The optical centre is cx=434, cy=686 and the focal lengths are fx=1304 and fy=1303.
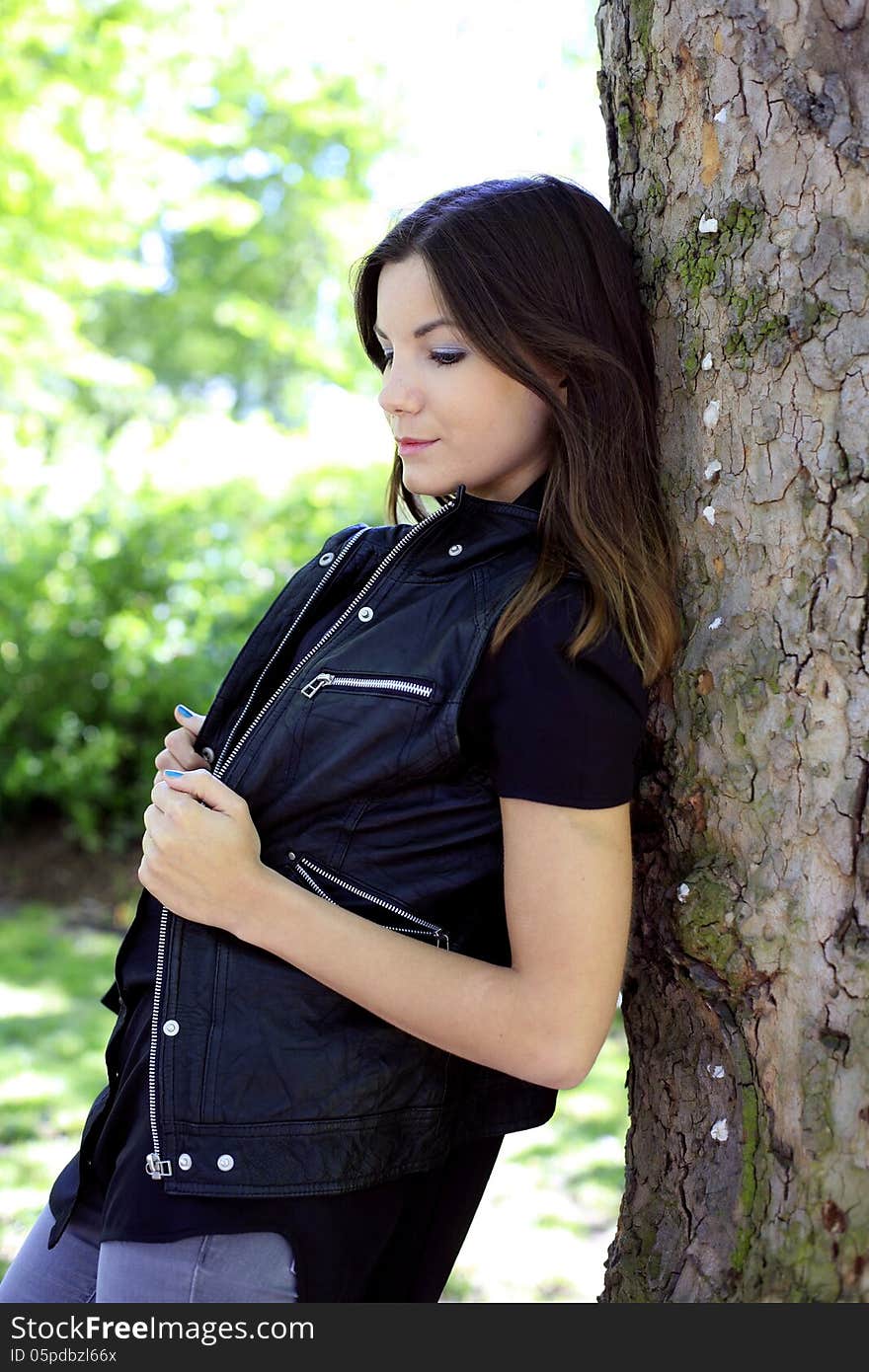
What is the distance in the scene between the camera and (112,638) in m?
6.42

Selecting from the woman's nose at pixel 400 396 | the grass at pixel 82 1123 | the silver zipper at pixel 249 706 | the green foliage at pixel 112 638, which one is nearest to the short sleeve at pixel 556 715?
the silver zipper at pixel 249 706

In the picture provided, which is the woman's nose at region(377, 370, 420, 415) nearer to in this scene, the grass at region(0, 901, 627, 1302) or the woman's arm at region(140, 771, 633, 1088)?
the woman's arm at region(140, 771, 633, 1088)

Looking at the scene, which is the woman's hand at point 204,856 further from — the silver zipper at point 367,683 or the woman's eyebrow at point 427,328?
the woman's eyebrow at point 427,328

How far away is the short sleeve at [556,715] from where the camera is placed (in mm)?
1457

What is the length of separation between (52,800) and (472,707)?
563 centimetres

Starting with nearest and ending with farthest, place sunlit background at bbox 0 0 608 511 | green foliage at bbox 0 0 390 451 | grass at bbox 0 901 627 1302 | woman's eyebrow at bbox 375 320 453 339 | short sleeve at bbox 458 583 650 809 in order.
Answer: short sleeve at bbox 458 583 650 809
woman's eyebrow at bbox 375 320 453 339
grass at bbox 0 901 627 1302
green foliage at bbox 0 0 390 451
sunlit background at bbox 0 0 608 511

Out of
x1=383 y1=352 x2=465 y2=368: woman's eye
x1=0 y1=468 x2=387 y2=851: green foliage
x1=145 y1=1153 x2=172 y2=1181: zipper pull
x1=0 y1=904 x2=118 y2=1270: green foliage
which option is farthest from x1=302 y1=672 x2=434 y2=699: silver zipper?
x1=0 y1=468 x2=387 y2=851: green foliage

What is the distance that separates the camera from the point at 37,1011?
515cm

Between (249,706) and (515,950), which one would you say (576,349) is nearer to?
(249,706)

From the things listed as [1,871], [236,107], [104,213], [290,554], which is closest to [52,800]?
[1,871]

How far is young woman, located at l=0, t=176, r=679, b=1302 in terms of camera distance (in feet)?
4.88

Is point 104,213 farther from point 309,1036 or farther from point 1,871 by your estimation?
point 309,1036

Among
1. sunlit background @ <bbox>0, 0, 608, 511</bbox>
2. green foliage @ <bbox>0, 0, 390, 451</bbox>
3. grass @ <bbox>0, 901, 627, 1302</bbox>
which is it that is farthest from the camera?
sunlit background @ <bbox>0, 0, 608, 511</bbox>
